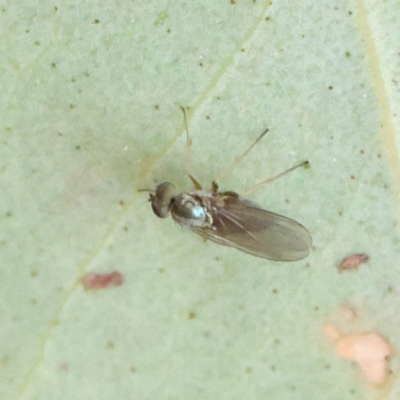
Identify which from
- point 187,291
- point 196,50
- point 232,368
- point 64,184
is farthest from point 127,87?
point 232,368

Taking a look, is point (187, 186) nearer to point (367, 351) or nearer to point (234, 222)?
point (234, 222)

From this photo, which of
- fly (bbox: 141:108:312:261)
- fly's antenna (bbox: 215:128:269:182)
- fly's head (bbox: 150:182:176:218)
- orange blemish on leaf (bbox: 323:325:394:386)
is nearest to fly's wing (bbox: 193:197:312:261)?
fly (bbox: 141:108:312:261)

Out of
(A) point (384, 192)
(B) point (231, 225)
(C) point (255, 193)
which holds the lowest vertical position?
(B) point (231, 225)

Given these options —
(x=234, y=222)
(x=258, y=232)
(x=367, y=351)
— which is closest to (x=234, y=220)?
(x=234, y=222)

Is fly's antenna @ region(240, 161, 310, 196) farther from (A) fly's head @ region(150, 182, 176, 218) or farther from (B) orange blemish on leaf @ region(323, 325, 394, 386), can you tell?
(B) orange blemish on leaf @ region(323, 325, 394, 386)

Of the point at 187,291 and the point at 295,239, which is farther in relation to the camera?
the point at 187,291

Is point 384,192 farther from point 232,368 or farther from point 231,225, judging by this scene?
point 232,368

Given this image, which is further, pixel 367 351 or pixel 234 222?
pixel 367 351

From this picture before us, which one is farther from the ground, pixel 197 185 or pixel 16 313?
pixel 197 185
